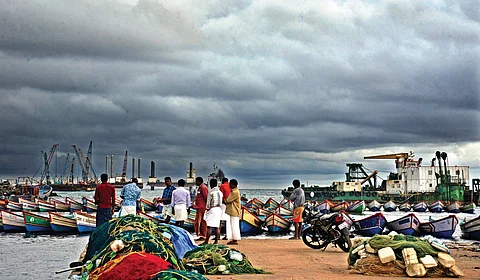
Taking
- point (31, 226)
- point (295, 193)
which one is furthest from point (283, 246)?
point (31, 226)

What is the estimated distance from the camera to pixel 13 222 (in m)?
33.5

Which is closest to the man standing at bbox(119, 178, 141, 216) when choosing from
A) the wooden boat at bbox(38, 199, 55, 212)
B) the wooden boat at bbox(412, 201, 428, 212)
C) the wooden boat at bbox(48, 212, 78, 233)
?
the wooden boat at bbox(48, 212, 78, 233)

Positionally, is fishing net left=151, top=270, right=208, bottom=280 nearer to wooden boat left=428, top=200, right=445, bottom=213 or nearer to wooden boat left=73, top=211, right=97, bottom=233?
wooden boat left=73, top=211, right=97, bottom=233

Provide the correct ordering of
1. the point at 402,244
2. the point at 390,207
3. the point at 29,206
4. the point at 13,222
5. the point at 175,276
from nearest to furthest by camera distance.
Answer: the point at 175,276 → the point at 402,244 → the point at 13,222 → the point at 29,206 → the point at 390,207

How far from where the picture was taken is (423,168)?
273ft

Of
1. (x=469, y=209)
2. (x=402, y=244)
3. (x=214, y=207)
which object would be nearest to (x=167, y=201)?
(x=214, y=207)

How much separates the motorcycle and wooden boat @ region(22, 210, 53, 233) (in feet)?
62.1

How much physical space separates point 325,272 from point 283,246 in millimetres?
6187

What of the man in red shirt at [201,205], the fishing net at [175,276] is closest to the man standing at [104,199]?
the man in red shirt at [201,205]

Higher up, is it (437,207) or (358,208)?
(358,208)

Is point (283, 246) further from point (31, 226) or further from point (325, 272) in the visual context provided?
point (31, 226)

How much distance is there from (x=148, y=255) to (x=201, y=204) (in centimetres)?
1087

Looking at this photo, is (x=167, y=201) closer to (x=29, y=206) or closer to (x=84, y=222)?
(x=84, y=222)

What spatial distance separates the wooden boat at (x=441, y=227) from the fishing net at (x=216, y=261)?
19570 millimetres
